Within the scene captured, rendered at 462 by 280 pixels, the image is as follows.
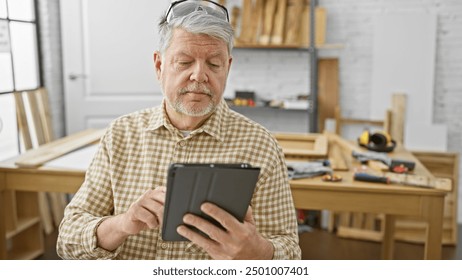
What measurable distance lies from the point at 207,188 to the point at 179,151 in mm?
338

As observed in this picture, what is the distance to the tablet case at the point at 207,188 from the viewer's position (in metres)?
0.88

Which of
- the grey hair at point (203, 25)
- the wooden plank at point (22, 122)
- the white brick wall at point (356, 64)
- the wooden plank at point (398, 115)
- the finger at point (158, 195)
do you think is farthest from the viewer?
the white brick wall at point (356, 64)

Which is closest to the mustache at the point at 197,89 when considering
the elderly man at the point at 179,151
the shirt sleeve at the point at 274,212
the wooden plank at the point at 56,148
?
the elderly man at the point at 179,151

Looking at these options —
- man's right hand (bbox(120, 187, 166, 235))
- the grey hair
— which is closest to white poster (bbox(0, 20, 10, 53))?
the grey hair

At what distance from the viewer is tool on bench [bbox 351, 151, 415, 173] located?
191 cm

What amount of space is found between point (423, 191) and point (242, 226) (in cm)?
94

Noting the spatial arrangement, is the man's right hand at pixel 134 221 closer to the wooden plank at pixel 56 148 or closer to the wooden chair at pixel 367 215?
the wooden plank at pixel 56 148

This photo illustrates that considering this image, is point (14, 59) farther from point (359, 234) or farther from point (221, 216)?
point (359, 234)

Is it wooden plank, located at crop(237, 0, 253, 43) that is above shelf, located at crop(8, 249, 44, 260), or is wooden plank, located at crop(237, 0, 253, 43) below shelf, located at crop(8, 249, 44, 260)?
above

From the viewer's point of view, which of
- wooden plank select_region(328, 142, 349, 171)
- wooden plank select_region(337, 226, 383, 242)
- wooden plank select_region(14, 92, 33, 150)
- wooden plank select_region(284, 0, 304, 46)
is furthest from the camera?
wooden plank select_region(284, 0, 304, 46)

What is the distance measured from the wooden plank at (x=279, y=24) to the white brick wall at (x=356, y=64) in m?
0.16

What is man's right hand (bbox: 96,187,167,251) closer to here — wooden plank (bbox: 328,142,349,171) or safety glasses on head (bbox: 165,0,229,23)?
safety glasses on head (bbox: 165,0,229,23)

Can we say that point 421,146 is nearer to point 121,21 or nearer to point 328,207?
point 328,207
